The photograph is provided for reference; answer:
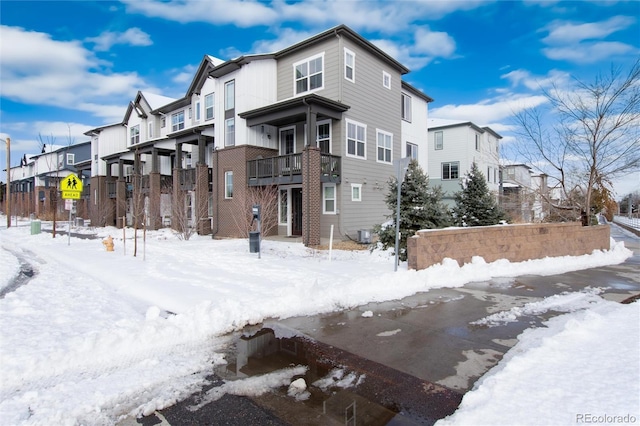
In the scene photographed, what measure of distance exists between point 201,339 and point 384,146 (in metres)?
19.2

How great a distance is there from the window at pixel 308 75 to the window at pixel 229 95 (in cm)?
372

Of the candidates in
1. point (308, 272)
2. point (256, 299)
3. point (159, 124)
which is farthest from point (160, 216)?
point (256, 299)

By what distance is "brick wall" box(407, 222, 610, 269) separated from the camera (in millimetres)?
9836

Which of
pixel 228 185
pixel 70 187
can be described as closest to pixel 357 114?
pixel 228 185

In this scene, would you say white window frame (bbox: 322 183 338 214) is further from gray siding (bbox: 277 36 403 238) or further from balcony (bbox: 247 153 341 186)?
balcony (bbox: 247 153 341 186)

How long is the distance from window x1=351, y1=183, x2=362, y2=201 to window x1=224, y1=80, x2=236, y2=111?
8440 millimetres

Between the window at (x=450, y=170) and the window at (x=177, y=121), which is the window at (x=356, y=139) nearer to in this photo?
the window at (x=177, y=121)

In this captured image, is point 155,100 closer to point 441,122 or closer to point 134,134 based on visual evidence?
point 134,134

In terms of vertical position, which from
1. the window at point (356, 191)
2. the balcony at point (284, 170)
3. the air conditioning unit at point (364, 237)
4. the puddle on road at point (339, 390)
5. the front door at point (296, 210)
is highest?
the balcony at point (284, 170)

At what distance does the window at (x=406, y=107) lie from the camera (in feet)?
84.1

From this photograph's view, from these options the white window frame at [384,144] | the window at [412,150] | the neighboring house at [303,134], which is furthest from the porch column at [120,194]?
the window at [412,150]

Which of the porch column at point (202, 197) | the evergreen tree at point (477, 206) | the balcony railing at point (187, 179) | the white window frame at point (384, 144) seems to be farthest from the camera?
the balcony railing at point (187, 179)

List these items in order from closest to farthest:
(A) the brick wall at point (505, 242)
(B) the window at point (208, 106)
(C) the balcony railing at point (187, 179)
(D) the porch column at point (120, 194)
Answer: (A) the brick wall at point (505, 242) → (B) the window at point (208, 106) → (C) the balcony railing at point (187, 179) → (D) the porch column at point (120, 194)

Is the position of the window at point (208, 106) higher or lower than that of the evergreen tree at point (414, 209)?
higher
